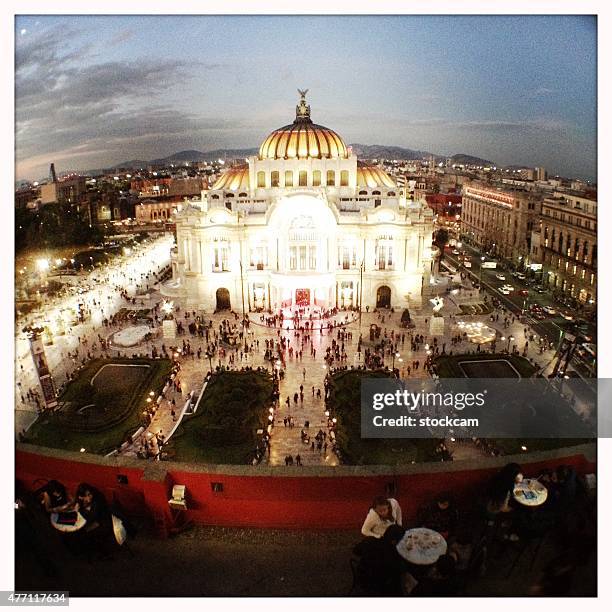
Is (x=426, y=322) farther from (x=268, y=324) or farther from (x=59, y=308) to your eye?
(x=59, y=308)

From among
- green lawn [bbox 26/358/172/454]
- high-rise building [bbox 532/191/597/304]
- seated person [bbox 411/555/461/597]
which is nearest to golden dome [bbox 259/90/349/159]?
high-rise building [bbox 532/191/597/304]

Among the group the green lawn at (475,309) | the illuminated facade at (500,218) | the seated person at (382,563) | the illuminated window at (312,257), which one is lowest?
the seated person at (382,563)

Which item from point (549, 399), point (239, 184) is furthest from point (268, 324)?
point (549, 399)

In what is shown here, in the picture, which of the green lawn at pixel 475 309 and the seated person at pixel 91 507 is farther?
the green lawn at pixel 475 309

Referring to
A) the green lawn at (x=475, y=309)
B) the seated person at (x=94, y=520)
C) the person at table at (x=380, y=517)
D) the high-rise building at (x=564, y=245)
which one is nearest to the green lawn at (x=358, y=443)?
the person at table at (x=380, y=517)

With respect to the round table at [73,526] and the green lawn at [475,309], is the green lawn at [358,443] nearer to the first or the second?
the round table at [73,526]
